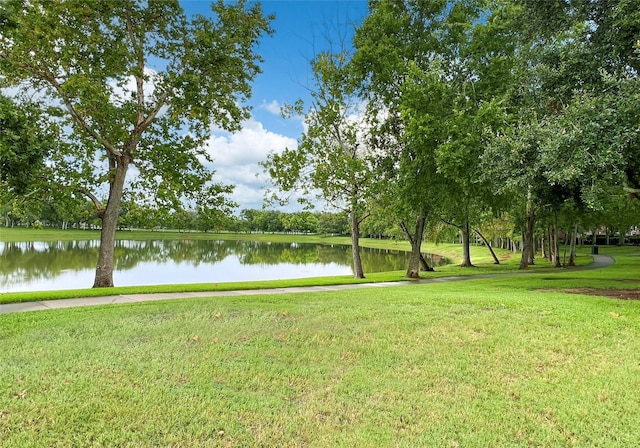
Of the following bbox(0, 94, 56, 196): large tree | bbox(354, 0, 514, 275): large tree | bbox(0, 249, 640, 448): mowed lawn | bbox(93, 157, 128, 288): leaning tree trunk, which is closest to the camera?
bbox(0, 249, 640, 448): mowed lawn

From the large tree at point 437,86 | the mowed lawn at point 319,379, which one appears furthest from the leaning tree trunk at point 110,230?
the large tree at point 437,86

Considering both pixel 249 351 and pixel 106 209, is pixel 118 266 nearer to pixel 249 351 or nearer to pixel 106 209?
pixel 106 209

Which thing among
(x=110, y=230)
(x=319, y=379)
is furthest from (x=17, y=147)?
(x=319, y=379)

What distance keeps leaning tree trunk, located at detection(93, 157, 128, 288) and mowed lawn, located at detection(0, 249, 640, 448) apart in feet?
21.7

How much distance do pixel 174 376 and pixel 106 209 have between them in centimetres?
1147

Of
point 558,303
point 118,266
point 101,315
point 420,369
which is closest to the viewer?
point 420,369

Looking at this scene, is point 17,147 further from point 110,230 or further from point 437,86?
point 437,86

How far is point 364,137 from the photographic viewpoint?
19.1 metres

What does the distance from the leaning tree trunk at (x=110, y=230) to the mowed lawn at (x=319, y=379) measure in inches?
261

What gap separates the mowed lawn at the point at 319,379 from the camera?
3254mm

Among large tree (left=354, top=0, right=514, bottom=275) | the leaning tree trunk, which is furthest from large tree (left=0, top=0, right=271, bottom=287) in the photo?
large tree (left=354, top=0, right=514, bottom=275)

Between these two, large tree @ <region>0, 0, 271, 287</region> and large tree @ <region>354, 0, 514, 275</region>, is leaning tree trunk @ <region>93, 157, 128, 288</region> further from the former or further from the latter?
large tree @ <region>354, 0, 514, 275</region>

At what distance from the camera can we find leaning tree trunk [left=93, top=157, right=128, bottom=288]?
1331 cm

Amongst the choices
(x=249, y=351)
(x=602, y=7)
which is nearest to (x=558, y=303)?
(x=249, y=351)
